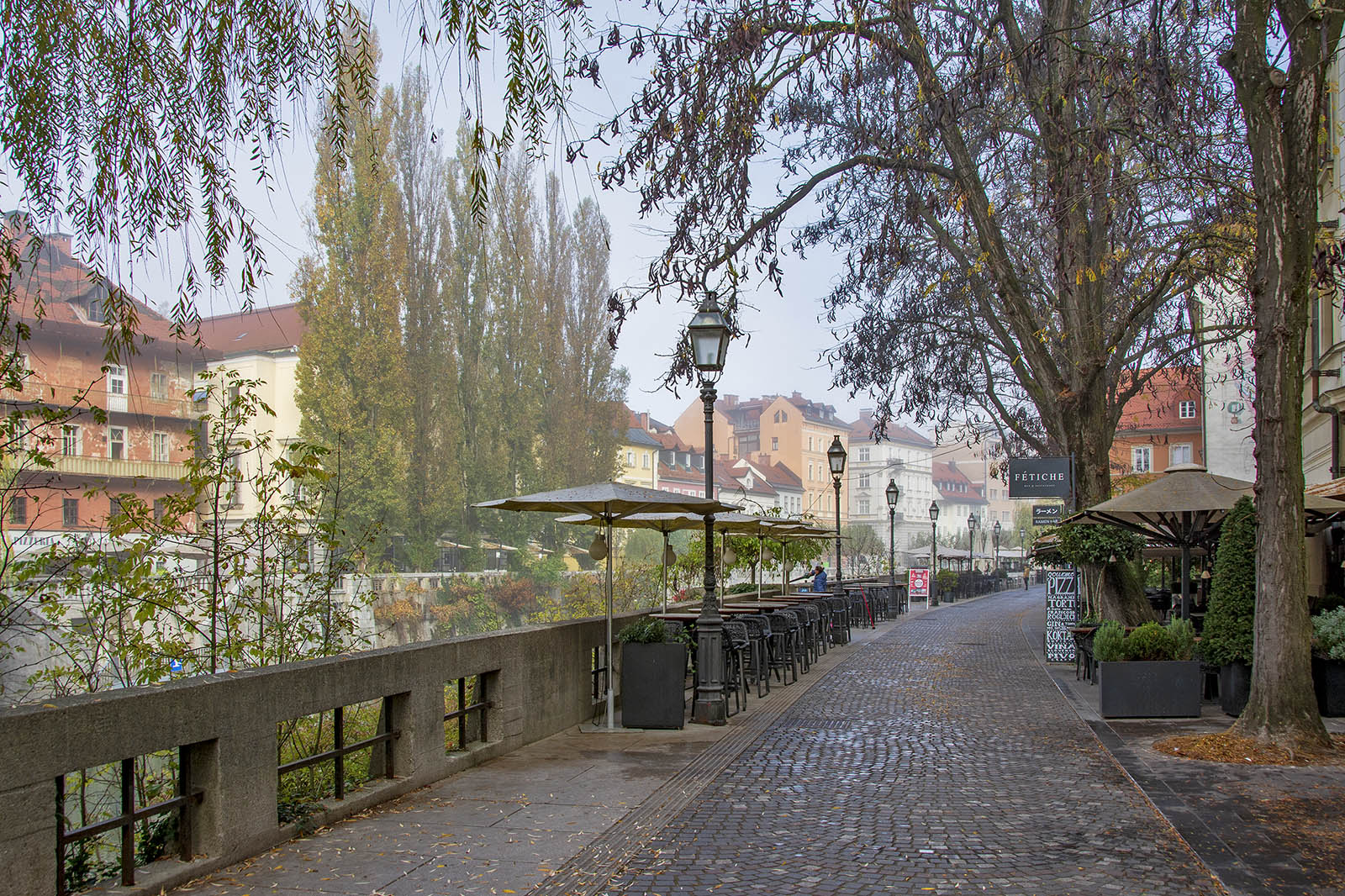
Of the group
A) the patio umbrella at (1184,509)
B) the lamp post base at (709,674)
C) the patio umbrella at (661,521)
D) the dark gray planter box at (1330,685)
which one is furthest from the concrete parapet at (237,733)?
the dark gray planter box at (1330,685)

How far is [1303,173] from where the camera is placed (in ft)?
32.2

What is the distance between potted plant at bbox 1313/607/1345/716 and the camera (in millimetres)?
11625

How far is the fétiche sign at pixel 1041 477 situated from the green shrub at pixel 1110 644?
15.4ft

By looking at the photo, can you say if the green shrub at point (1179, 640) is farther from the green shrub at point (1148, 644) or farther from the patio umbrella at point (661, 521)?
the patio umbrella at point (661, 521)

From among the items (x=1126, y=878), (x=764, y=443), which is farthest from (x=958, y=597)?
(x=764, y=443)

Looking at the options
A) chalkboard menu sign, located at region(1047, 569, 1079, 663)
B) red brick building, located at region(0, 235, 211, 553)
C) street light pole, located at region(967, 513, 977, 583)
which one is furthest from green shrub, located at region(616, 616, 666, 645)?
street light pole, located at region(967, 513, 977, 583)

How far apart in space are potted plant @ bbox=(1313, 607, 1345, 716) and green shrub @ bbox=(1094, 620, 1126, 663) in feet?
6.02

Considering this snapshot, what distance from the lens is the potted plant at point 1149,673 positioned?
11906mm

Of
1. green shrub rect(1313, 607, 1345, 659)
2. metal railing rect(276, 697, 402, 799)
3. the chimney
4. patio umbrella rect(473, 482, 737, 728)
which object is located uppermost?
the chimney

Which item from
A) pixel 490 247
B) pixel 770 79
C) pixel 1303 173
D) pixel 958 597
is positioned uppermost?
pixel 490 247

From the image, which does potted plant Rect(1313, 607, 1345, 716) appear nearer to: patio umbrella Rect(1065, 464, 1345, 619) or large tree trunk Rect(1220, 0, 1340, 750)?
patio umbrella Rect(1065, 464, 1345, 619)

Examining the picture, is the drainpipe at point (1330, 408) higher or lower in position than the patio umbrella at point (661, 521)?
higher

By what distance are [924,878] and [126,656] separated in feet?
16.8

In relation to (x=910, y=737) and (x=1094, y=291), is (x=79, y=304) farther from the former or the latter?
(x=1094, y=291)
